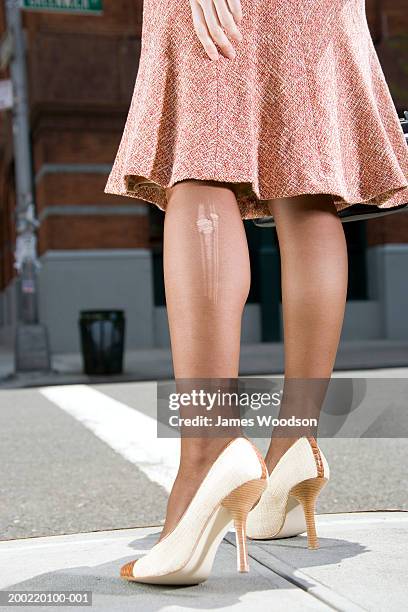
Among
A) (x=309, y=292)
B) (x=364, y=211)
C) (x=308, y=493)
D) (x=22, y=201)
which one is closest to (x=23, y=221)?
(x=22, y=201)

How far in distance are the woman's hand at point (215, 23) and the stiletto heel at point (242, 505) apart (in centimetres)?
90

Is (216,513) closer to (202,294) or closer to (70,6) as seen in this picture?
(202,294)

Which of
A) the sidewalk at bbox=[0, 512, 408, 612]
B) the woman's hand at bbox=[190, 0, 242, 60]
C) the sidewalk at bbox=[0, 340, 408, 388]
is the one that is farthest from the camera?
the sidewalk at bbox=[0, 340, 408, 388]

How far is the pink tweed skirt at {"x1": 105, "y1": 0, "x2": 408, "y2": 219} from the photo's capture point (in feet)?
5.78

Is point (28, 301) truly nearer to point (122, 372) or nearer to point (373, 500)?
point (122, 372)

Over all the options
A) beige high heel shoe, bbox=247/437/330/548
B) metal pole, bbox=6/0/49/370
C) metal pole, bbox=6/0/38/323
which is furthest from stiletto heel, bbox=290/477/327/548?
metal pole, bbox=6/0/38/323

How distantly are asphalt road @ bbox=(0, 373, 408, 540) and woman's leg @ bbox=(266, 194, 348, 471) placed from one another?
3.74 feet

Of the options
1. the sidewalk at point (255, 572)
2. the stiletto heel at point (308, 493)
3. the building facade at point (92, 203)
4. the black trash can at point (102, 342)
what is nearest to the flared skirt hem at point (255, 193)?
the stiletto heel at point (308, 493)

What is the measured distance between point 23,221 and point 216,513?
10370 millimetres

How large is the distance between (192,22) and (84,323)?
965cm

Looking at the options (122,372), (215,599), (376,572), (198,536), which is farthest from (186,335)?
(122,372)

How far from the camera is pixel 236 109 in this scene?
1.77 meters

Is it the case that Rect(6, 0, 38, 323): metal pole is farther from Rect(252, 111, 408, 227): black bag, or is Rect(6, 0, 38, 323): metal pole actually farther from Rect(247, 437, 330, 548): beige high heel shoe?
Rect(247, 437, 330, 548): beige high heel shoe

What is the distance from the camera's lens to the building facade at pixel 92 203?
1688 cm
